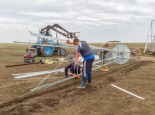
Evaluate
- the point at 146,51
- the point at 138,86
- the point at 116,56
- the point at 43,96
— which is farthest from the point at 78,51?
the point at 146,51

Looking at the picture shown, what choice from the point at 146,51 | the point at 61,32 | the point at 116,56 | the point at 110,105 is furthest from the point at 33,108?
the point at 146,51

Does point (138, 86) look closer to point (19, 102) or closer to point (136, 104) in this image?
point (136, 104)

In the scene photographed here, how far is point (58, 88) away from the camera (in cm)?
1077

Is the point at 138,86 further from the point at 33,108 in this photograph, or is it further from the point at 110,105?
the point at 33,108

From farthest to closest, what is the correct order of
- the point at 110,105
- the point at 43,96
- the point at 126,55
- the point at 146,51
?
the point at 146,51, the point at 126,55, the point at 43,96, the point at 110,105

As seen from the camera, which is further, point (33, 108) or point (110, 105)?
point (110, 105)

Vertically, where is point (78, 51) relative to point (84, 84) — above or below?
above

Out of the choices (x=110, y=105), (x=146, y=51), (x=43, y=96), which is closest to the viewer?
(x=110, y=105)

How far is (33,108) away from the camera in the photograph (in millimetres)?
7945

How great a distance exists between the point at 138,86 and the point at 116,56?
4.42 meters

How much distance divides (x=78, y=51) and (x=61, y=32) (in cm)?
2090

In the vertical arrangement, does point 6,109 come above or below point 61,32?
below

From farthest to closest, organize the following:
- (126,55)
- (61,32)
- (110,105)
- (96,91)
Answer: (61,32) → (126,55) → (96,91) → (110,105)

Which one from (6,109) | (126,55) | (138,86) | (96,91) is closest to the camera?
(6,109)
